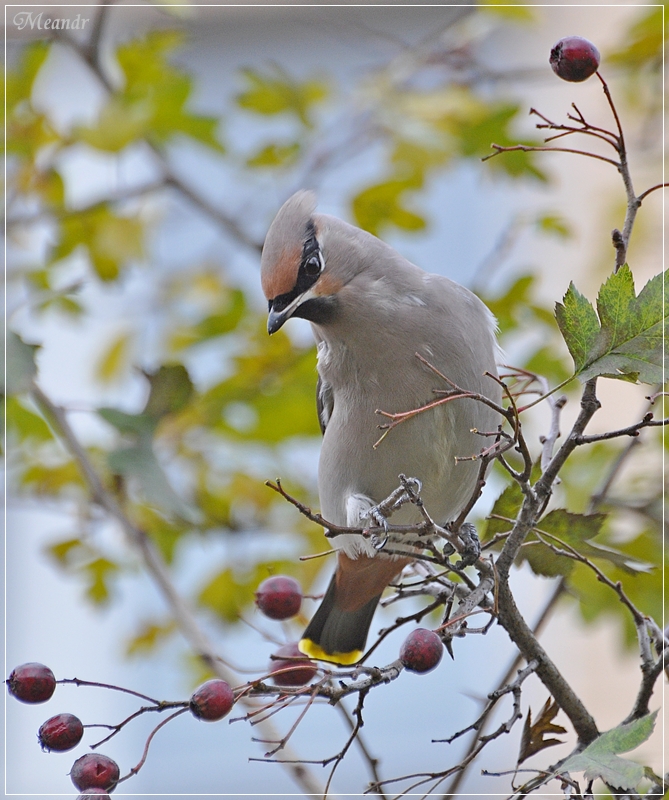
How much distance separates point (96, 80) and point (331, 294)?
1.19 metres

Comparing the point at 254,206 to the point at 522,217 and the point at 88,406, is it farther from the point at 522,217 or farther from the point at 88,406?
the point at 88,406

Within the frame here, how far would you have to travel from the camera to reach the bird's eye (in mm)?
1655

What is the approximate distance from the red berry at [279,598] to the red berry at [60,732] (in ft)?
1.14

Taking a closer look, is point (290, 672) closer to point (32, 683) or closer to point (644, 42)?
point (32, 683)

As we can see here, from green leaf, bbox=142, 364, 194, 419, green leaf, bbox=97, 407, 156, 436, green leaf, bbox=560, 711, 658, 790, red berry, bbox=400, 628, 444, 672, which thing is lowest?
green leaf, bbox=560, 711, 658, 790

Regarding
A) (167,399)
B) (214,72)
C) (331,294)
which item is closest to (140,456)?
(167,399)

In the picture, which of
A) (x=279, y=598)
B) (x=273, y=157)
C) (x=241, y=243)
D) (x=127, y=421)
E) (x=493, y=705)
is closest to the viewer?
(x=493, y=705)

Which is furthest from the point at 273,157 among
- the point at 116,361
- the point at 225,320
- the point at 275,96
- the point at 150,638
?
the point at 150,638

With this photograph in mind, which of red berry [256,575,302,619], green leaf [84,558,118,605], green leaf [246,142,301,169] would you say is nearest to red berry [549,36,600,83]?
red berry [256,575,302,619]

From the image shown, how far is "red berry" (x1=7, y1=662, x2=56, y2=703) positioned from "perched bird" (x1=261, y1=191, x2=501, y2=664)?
1.85 ft

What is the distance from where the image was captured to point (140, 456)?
1883 millimetres

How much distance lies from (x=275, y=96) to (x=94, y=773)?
1.98 meters

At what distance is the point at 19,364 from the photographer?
5.49 ft

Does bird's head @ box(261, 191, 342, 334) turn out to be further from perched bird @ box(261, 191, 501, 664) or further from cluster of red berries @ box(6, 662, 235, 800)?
cluster of red berries @ box(6, 662, 235, 800)
